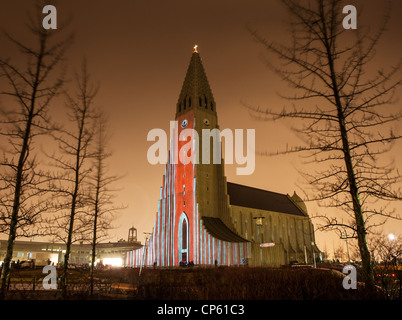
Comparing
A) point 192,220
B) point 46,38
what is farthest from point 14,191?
point 192,220

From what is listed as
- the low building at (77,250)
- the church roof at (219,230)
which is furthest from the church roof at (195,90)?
the low building at (77,250)

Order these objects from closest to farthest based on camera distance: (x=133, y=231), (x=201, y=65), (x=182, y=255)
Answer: (x=182, y=255), (x=201, y=65), (x=133, y=231)

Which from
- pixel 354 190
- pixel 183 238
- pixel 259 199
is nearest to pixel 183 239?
pixel 183 238

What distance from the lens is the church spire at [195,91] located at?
5722cm

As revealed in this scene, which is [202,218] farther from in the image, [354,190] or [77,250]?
[77,250]

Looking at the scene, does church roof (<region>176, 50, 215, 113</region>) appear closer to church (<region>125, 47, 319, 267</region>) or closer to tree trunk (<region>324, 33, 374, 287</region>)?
church (<region>125, 47, 319, 267</region>)

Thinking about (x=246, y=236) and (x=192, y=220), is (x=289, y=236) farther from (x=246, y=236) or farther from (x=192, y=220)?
(x=192, y=220)

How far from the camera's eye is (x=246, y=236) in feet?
179

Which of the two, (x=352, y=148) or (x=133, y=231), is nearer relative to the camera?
(x=352, y=148)

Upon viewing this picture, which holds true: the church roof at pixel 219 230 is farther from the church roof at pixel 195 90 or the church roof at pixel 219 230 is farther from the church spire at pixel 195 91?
the church roof at pixel 195 90

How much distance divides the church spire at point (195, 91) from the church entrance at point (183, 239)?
21.4 metres

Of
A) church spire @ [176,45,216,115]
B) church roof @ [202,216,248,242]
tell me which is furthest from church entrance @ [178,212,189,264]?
church spire @ [176,45,216,115]

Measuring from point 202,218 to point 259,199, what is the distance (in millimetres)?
23758
